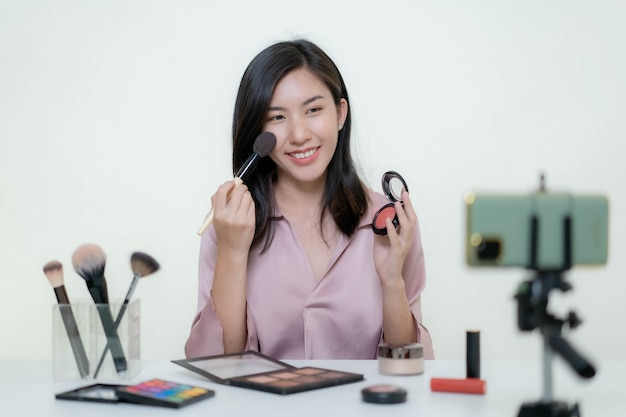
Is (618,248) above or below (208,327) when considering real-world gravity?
above

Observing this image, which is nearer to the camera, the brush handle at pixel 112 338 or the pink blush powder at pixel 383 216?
the brush handle at pixel 112 338

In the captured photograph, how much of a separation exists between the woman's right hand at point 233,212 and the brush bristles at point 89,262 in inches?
14.8

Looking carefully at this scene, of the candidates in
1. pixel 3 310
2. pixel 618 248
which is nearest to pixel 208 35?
pixel 3 310

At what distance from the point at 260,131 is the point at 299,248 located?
24 cm

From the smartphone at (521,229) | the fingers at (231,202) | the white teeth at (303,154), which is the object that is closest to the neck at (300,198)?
the white teeth at (303,154)

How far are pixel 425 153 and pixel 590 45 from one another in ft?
1.70

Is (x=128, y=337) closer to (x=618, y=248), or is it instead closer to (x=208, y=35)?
(x=208, y=35)

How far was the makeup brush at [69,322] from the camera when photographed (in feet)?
3.70

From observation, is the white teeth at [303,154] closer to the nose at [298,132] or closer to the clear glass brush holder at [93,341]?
the nose at [298,132]

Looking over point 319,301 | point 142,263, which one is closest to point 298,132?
point 319,301

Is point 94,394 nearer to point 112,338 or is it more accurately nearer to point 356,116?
point 112,338

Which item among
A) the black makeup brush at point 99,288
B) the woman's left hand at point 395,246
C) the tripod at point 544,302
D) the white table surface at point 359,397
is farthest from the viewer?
the woman's left hand at point 395,246

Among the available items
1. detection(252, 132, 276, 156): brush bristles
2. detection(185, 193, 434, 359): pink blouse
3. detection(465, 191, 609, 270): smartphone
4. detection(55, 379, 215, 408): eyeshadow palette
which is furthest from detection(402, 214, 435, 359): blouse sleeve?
detection(465, 191, 609, 270): smartphone

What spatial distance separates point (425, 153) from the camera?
2.25m
